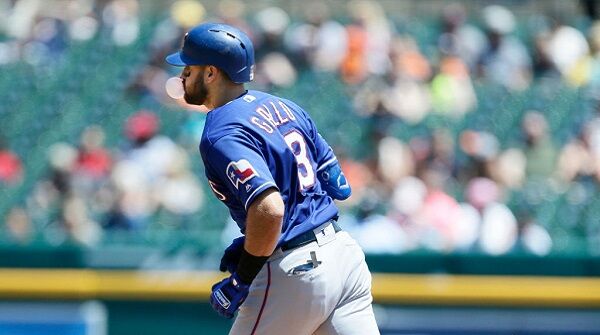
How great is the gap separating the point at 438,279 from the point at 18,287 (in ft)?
8.77

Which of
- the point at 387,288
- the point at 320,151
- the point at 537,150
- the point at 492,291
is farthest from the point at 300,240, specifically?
the point at 537,150

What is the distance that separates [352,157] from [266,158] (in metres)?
6.26

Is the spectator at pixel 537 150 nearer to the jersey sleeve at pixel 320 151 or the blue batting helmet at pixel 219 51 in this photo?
the jersey sleeve at pixel 320 151

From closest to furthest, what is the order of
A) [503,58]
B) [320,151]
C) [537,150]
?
[320,151], [537,150], [503,58]

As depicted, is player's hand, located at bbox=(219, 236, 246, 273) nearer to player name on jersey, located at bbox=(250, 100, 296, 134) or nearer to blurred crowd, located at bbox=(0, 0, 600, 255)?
player name on jersey, located at bbox=(250, 100, 296, 134)

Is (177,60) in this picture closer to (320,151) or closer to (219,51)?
(219,51)

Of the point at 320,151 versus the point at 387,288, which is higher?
the point at 320,151

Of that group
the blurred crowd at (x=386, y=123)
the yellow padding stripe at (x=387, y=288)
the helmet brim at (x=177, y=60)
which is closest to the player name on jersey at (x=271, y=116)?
the helmet brim at (x=177, y=60)

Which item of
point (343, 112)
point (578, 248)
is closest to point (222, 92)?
point (578, 248)

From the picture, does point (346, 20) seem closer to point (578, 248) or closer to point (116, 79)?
point (116, 79)

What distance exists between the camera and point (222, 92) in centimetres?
461

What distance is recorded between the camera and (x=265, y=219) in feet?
14.0

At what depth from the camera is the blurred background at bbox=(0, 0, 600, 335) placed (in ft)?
24.8

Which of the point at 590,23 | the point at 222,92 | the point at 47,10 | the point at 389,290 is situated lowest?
the point at 47,10
